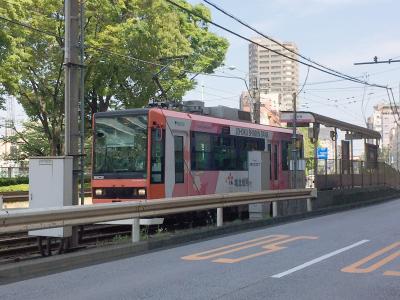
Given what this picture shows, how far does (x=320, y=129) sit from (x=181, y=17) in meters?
18.2

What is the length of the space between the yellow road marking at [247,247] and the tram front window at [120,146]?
12.3 feet

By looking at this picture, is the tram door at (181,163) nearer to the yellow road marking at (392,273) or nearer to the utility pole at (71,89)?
the utility pole at (71,89)

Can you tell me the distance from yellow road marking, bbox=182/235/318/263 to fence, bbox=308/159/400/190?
398 inches

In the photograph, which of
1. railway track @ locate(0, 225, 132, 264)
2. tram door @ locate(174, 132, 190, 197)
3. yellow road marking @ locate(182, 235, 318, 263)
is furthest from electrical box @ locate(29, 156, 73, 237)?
tram door @ locate(174, 132, 190, 197)

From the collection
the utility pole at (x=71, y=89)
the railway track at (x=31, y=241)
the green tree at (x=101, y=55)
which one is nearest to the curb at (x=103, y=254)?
the railway track at (x=31, y=241)

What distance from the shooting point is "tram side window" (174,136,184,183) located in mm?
15477

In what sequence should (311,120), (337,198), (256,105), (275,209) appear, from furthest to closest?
(256,105)
(337,198)
(311,120)
(275,209)

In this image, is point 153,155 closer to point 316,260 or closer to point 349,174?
point 316,260

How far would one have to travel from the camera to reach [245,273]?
28.0 ft

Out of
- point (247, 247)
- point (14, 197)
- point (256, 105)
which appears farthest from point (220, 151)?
point (256, 105)

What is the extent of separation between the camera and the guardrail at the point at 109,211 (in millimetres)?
8609

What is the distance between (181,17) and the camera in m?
39.9

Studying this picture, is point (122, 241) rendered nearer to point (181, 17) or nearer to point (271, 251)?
point (271, 251)

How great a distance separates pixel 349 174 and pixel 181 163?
13781mm
